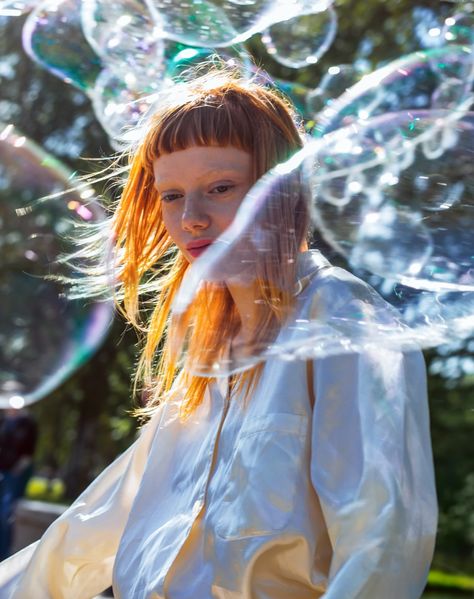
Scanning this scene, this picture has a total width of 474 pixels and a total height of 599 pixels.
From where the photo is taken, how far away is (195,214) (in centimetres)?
193

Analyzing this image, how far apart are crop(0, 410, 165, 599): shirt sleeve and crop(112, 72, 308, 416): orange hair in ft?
0.68

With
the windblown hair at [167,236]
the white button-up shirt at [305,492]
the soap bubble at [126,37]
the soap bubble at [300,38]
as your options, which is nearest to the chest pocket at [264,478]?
the white button-up shirt at [305,492]

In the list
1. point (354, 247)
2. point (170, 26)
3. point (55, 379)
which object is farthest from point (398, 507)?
point (170, 26)

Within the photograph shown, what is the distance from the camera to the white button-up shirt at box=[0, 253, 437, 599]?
1.62m

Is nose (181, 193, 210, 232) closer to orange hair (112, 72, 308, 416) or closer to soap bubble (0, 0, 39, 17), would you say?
orange hair (112, 72, 308, 416)

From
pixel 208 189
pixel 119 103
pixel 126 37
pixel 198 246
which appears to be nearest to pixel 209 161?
pixel 208 189

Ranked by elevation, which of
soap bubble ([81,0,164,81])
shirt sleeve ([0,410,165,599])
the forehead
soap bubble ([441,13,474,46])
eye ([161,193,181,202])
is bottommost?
shirt sleeve ([0,410,165,599])

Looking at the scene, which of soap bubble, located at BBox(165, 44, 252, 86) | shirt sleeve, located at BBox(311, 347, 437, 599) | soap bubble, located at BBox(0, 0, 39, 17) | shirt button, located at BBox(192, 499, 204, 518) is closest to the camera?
shirt sleeve, located at BBox(311, 347, 437, 599)

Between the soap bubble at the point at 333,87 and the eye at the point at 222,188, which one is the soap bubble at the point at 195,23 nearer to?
the soap bubble at the point at 333,87

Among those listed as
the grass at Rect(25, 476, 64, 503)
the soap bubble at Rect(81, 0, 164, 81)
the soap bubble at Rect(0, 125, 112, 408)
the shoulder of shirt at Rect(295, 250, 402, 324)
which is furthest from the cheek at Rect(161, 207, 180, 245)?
the grass at Rect(25, 476, 64, 503)

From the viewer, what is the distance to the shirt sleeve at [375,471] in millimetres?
1573

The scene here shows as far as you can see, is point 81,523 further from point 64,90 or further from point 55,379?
point 64,90

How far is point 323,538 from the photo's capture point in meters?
1.74

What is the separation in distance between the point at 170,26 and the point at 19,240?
3.43 feet
